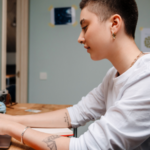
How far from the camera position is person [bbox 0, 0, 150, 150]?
55cm

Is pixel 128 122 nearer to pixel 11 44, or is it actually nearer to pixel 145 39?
pixel 145 39

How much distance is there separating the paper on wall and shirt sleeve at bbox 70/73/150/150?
181 cm

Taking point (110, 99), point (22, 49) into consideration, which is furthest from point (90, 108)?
point (22, 49)

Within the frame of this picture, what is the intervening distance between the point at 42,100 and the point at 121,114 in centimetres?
190

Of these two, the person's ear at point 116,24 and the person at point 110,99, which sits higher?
the person's ear at point 116,24

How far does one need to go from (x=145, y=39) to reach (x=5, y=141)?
2.12 meters

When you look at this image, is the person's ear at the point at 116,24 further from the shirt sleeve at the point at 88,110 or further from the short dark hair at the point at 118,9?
the shirt sleeve at the point at 88,110

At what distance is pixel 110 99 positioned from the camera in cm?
84

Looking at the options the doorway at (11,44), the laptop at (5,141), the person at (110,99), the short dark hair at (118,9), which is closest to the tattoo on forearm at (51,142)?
the person at (110,99)

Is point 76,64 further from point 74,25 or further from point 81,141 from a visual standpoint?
point 81,141

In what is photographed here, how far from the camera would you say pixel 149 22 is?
2189mm

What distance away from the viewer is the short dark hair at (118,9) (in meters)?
0.72

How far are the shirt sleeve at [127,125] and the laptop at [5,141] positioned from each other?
274mm

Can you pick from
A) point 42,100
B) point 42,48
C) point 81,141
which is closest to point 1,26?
point 42,48
